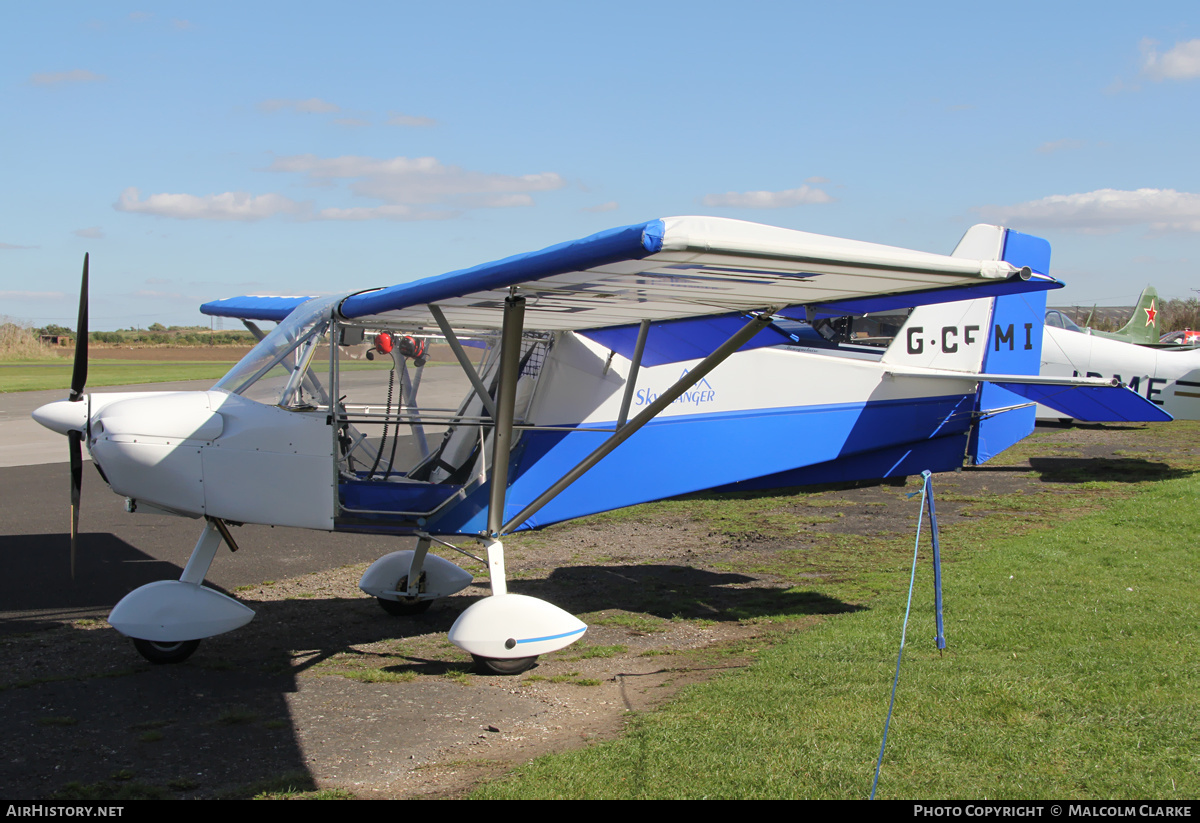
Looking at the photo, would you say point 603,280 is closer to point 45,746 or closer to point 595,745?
point 595,745

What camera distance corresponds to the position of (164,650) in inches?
198

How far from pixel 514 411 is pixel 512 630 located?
4.48ft

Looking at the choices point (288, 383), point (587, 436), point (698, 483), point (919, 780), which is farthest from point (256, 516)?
point (919, 780)

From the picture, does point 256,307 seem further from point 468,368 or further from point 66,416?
point 468,368

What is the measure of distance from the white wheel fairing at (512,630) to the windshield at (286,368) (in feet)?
5.42

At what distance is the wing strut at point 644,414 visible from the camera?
4.79 meters

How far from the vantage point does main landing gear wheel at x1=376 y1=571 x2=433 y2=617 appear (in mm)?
→ 6148

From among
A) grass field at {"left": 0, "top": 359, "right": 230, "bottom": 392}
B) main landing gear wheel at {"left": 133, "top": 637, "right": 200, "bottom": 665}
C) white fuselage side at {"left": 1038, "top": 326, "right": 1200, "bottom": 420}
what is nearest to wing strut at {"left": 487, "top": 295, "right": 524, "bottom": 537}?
main landing gear wheel at {"left": 133, "top": 637, "right": 200, "bottom": 665}

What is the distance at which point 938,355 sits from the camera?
7.83m

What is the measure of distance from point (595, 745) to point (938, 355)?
547 centimetres

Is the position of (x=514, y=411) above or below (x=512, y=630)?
above

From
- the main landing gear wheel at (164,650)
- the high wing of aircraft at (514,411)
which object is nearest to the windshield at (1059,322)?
the high wing of aircraft at (514,411)

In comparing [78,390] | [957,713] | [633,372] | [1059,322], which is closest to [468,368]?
[633,372]

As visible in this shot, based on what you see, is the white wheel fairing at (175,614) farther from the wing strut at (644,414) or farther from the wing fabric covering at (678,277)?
the wing fabric covering at (678,277)
